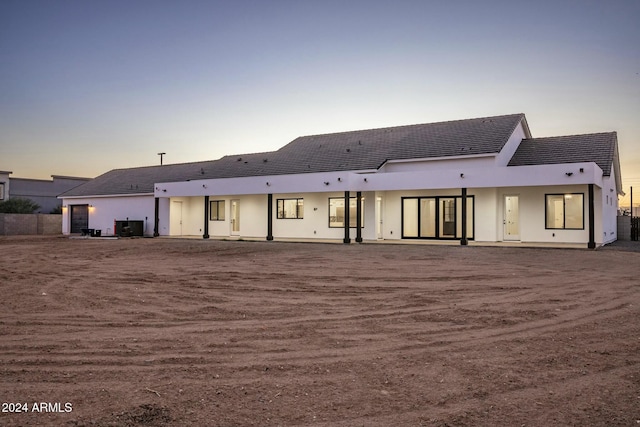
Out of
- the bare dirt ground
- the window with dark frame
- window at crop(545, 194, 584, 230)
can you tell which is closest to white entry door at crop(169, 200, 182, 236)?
the window with dark frame

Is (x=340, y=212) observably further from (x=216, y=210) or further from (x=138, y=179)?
(x=138, y=179)

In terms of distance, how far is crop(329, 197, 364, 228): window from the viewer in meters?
24.3

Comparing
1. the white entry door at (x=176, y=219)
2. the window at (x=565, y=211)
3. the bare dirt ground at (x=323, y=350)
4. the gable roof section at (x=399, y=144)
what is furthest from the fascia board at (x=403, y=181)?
the bare dirt ground at (x=323, y=350)

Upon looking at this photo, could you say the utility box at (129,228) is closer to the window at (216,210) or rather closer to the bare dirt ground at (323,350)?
the window at (216,210)

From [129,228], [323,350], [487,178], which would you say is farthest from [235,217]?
[323,350]

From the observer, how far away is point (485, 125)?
25.2 m

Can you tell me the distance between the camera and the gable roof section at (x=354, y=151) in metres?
24.0

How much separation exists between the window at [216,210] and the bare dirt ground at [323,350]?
18168mm

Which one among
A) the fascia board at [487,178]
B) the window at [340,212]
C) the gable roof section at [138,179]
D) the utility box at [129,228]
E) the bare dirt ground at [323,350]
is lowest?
the bare dirt ground at [323,350]

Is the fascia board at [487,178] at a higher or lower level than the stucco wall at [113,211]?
higher

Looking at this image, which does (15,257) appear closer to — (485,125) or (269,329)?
(269,329)

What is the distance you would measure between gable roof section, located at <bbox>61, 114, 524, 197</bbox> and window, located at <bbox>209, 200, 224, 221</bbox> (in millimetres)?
2367

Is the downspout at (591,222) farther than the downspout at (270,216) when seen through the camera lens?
No

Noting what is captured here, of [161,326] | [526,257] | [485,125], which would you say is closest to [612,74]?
[485,125]
